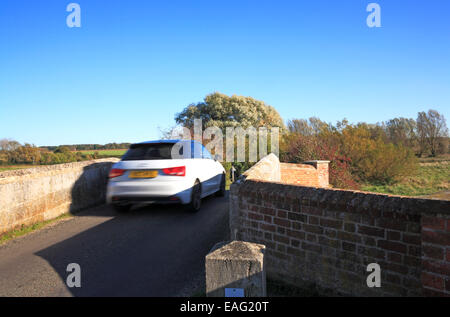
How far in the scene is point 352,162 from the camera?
59.7ft

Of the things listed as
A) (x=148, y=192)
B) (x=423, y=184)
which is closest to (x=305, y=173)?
(x=148, y=192)

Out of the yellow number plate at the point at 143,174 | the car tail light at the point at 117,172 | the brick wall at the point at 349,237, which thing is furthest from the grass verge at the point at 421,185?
the brick wall at the point at 349,237

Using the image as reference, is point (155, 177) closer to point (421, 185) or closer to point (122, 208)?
point (122, 208)

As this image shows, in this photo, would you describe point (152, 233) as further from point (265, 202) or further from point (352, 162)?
point (352, 162)

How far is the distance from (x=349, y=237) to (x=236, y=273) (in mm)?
1541

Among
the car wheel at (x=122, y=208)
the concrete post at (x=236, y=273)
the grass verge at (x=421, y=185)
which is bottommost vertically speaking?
the grass verge at (x=421, y=185)

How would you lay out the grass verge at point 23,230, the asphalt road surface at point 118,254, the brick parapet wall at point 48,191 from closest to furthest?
the asphalt road surface at point 118,254 < the grass verge at point 23,230 < the brick parapet wall at point 48,191

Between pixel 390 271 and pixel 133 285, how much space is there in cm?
272

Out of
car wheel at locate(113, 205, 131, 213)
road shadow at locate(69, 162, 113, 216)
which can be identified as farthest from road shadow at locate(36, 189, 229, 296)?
road shadow at locate(69, 162, 113, 216)

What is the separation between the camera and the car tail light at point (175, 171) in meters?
6.48

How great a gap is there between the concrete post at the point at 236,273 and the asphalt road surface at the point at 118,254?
1.32 m

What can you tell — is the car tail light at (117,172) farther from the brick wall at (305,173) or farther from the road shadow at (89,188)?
the brick wall at (305,173)

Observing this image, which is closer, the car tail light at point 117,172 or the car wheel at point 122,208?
the car tail light at point 117,172
